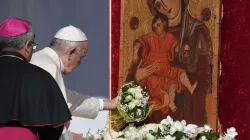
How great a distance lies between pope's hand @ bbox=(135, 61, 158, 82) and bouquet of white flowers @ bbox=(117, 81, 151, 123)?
757mm

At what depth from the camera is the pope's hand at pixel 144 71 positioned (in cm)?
641

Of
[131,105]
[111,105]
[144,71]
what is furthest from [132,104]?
[144,71]

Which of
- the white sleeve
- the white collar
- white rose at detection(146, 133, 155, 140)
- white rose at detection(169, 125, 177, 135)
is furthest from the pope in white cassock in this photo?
white rose at detection(169, 125, 177, 135)

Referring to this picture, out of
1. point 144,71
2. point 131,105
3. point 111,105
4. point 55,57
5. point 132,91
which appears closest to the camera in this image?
point 55,57

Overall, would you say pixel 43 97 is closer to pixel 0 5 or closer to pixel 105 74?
pixel 105 74

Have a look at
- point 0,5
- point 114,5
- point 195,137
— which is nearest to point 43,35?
point 0,5

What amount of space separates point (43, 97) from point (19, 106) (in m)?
0.16

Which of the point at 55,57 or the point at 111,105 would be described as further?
the point at 111,105

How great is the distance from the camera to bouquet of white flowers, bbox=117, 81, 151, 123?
5535mm

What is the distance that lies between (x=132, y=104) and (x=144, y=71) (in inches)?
40.5

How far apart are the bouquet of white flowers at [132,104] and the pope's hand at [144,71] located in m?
0.76

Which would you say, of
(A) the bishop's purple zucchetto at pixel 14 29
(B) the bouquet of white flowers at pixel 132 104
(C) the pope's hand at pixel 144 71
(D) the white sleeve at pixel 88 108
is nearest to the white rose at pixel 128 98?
(B) the bouquet of white flowers at pixel 132 104

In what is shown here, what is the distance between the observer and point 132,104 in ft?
18.1

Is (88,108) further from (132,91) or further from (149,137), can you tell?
(149,137)
